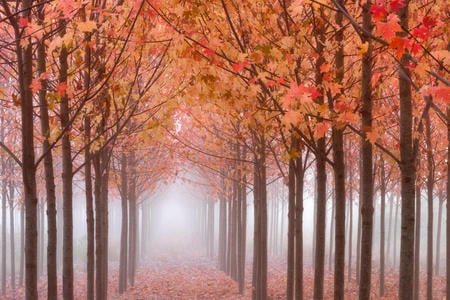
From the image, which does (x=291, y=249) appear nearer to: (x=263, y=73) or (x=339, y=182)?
(x=339, y=182)

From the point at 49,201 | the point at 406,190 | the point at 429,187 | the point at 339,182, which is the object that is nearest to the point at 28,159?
the point at 49,201

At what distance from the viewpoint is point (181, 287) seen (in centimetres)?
1628

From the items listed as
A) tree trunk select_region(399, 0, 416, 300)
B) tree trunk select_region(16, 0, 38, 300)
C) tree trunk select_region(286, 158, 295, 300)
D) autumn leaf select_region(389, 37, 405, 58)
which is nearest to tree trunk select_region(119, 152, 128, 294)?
tree trunk select_region(286, 158, 295, 300)

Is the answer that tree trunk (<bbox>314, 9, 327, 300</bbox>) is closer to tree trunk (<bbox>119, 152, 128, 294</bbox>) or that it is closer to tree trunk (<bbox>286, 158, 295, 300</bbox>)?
tree trunk (<bbox>286, 158, 295, 300</bbox>)

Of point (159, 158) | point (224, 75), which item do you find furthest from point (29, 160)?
point (159, 158)

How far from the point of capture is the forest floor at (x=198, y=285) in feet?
48.5

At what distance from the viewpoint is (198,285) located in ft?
54.5

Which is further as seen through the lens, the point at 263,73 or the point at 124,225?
the point at 124,225

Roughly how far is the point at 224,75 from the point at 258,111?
67cm

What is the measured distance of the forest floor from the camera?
14.8 metres

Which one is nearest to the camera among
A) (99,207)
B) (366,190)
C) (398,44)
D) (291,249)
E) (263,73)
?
(398,44)

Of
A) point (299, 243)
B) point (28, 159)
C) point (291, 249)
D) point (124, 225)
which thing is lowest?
point (124, 225)

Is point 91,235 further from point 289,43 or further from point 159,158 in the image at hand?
point 159,158

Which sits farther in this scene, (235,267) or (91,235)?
(235,267)
